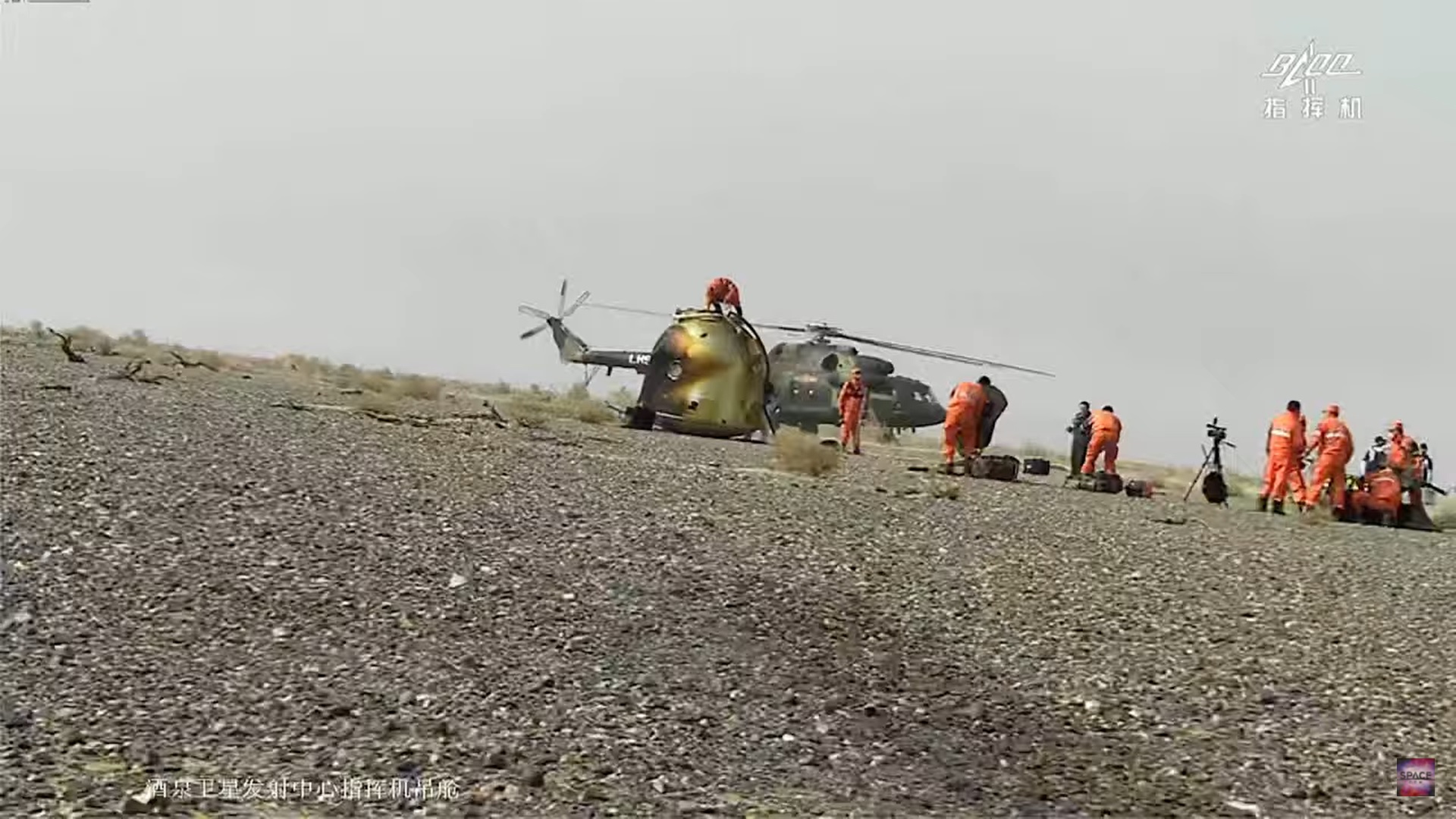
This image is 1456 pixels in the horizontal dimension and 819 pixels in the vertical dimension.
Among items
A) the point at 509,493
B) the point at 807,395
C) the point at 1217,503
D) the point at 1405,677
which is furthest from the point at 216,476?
the point at 807,395

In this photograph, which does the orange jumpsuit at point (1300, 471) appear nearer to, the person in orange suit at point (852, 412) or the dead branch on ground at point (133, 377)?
the person in orange suit at point (852, 412)

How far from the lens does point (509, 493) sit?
38.2ft

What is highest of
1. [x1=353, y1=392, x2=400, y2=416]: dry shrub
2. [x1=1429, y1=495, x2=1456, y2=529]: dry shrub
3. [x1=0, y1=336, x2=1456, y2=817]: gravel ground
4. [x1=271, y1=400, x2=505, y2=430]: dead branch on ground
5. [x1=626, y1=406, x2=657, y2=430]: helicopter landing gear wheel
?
[x1=1429, y1=495, x2=1456, y2=529]: dry shrub

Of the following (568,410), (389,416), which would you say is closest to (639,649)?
(389,416)

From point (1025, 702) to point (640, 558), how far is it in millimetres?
3085

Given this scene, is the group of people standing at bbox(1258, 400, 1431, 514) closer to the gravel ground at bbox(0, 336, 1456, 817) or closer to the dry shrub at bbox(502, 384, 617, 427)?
the gravel ground at bbox(0, 336, 1456, 817)

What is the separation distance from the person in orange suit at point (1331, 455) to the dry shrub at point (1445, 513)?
3.36 meters

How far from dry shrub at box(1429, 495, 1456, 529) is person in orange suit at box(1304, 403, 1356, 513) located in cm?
336

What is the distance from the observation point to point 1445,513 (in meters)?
21.3

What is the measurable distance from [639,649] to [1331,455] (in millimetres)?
12953

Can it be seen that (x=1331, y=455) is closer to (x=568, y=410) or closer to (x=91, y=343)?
(x=568, y=410)

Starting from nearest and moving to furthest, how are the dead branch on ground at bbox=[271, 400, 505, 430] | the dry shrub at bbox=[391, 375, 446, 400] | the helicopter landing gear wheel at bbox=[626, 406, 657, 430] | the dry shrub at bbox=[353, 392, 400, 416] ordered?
the dead branch on ground at bbox=[271, 400, 505, 430] → the dry shrub at bbox=[353, 392, 400, 416] → the helicopter landing gear wheel at bbox=[626, 406, 657, 430] → the dry shrub at bbox=[391, 375, 446, 400]

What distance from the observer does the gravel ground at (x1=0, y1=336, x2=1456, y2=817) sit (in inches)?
237

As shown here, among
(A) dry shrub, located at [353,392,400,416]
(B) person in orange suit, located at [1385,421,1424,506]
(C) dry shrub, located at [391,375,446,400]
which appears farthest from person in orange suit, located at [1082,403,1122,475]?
(C) dry shrub, located at [391,375,446,400]
